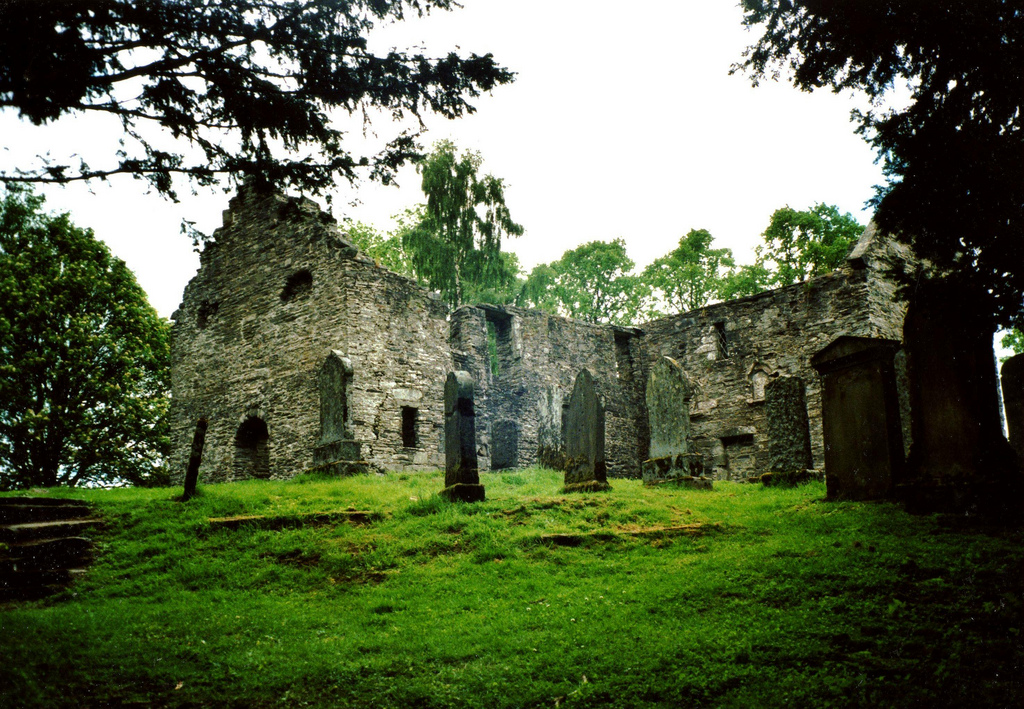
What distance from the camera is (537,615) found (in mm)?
5789

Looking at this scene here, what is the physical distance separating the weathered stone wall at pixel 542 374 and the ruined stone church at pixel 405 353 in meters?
0.05

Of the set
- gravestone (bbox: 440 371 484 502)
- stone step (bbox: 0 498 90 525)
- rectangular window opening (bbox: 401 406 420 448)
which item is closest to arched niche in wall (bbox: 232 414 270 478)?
rectangular window opening (bbox: 401 406 420 448)

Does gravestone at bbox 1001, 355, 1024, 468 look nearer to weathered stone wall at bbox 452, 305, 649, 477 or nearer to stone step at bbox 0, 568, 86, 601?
weathered stone wall at bbox 452, 305, 649, 477

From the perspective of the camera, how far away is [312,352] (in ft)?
53.9

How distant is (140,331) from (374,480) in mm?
12361

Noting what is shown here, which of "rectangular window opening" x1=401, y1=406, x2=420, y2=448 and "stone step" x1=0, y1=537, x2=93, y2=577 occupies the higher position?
"rectangular window opening" x1=401, y1=406, x2=420, y2=448

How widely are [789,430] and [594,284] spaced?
28725 mm

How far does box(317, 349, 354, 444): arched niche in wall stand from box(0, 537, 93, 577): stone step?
5334 mm

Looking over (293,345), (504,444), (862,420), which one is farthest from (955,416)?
(293,345)

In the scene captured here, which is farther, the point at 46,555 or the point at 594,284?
the point at 594,284

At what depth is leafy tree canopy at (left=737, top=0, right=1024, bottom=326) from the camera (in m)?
6.55

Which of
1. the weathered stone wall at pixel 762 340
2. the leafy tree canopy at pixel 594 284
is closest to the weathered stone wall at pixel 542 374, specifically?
the weathered stone wall at pixel 762 340

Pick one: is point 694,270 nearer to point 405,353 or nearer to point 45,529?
point 405,353

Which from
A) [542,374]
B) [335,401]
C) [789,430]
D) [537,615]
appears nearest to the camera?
[537,615]
